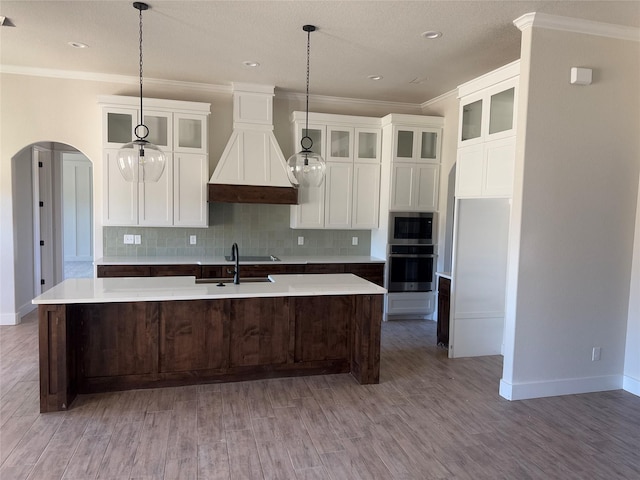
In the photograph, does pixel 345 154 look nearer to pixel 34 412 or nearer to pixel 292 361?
pixel 292 361

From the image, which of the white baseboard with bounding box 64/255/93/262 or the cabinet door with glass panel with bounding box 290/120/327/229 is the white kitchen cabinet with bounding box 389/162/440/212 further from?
the white baseboard with bounding box 64/255/93/262

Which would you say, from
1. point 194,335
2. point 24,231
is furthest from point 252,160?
point 24,231

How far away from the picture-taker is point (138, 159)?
3215 millimetres

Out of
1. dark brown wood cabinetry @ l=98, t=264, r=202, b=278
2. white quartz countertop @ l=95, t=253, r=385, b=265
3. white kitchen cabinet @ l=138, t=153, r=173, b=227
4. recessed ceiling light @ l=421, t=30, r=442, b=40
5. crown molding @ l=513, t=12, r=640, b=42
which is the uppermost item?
recessed ceiling light @ l=421, t=30, r=442, b=40

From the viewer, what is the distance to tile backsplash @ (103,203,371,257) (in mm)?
5590

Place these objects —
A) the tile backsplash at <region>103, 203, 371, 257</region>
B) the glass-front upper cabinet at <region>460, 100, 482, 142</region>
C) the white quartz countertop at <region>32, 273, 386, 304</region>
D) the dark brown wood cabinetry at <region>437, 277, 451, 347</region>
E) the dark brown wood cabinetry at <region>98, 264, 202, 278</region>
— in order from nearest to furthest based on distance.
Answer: the white quartz countertop at <region>32, 273, 386, 304</region>
the glass-front upper cabinet at <region>460, 100, 482, 142</region>
the dark brown wood cabinetry at <region>437, 277, 451, 347</region>
the dark brown wood cabinetry at <region>98, 264, 202, 278</region>
the tile backsplash at <region>103, 203, 371, 257</region>

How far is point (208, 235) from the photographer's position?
5.79 metres

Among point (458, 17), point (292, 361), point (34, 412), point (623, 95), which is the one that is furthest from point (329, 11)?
point (34, 412)

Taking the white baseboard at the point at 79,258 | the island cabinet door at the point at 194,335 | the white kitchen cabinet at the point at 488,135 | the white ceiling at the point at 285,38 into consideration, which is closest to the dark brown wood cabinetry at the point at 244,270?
the island cabinet door at the point at 194,335

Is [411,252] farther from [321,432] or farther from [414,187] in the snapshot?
[321,432]

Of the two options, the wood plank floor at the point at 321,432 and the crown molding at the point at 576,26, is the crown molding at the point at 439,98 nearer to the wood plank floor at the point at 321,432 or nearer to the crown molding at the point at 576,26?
the crown molding at the point at 576,26

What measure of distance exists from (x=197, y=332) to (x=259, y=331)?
0.52 metres

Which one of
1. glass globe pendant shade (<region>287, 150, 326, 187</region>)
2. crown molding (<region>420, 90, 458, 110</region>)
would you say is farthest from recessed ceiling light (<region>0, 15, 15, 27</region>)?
crown molding (<region>420, 90, 458, 110</region>)

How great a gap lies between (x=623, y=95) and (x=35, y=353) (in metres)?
5.93
